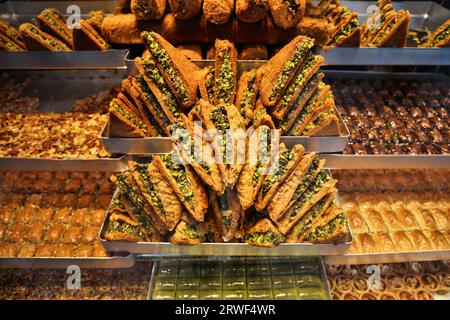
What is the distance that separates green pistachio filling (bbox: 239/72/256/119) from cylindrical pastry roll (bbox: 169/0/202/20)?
2.28ft

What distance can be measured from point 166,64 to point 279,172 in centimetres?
114

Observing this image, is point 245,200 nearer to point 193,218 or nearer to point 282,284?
point 193,218

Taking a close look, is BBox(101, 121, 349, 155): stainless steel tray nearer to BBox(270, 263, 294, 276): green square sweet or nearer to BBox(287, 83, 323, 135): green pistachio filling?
BBox(287, 83, 323, 135): green pistachio filling

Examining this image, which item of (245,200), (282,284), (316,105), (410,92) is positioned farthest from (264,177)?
(410,92)

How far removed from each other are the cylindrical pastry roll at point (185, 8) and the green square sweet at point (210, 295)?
2282 millimetres

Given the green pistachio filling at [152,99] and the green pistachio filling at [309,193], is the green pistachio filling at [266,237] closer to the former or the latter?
the green pistachio filling at [309,193]

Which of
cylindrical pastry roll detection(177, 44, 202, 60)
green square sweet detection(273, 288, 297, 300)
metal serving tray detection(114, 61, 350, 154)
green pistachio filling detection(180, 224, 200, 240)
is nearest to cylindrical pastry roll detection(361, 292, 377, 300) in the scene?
green square sweet detection(273, 288, 297, 300)

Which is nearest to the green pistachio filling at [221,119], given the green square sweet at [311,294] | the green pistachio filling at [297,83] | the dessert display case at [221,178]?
the dessert display case at [221,178]

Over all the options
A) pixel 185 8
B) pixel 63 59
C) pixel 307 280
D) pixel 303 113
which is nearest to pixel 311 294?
pixel 307 280

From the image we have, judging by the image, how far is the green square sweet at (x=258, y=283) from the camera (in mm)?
2970

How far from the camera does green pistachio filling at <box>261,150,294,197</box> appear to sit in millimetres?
2326

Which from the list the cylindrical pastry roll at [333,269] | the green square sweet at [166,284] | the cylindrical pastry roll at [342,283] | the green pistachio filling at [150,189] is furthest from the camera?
the cylindrical pastry roll at [333,269]

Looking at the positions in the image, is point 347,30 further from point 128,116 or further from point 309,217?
point 128,116

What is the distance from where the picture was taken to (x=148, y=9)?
2.75 metres
